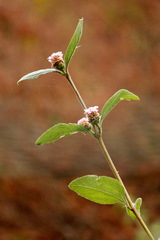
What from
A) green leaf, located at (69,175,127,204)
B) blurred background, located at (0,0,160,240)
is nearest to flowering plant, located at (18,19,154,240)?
green leaf, located at (69,175,127,204)

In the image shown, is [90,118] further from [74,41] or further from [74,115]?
[74,115]

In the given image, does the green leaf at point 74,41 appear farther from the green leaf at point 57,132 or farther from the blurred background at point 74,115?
the blurred background at point 74,115

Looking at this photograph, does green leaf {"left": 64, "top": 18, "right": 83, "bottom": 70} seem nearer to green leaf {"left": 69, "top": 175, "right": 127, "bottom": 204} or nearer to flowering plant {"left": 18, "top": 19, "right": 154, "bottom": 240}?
flowering plant {"left": 18, "top": 19, "right": 154, "bottom": 240}

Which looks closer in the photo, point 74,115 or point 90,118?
point 90,118

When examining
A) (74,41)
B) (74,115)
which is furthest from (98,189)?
(74,115)

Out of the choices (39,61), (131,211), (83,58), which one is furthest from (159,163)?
(131,211)
